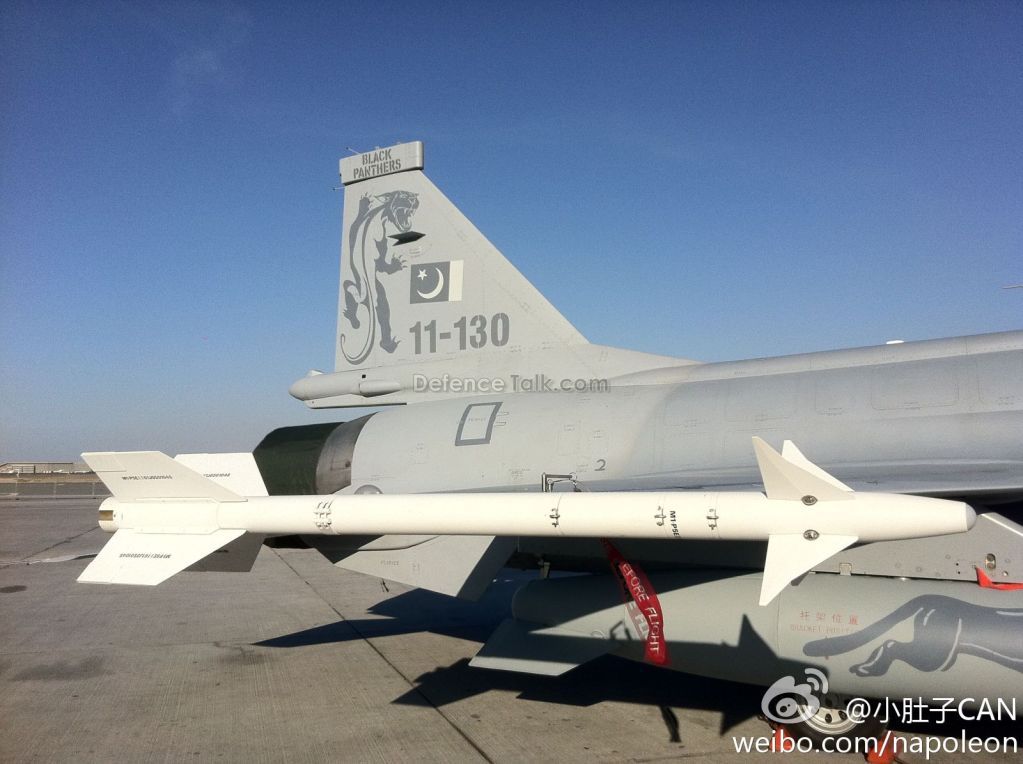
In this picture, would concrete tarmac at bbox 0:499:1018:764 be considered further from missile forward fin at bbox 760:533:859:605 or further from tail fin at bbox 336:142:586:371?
tail fin at bbox 336:142:586:371

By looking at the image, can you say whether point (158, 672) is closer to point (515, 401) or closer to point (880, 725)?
point (515, 401)

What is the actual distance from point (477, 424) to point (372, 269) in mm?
2976

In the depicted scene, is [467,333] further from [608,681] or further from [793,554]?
[793,554]

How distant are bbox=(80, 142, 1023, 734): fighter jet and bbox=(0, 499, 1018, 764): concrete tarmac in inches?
24.7

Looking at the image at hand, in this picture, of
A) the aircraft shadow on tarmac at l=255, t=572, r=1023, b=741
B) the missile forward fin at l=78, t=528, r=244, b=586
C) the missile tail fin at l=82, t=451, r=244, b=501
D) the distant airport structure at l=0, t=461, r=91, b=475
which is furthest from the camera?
the distant airport structure at l=0, t=461, r=91, b=475

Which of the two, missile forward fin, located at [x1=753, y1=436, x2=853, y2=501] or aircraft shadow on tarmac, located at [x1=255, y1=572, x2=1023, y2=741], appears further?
aircraft shadow on tarmac, located at [x1=255, y1=572, x2=1023, y2=741]

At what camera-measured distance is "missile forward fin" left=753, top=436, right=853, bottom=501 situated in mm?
4855

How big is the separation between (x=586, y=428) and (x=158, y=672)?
15.9 ft

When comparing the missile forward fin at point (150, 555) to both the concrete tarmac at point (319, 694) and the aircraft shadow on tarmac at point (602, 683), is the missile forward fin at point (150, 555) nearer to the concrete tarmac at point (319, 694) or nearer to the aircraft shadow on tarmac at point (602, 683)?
the concrete tarmac at point (319, 694)

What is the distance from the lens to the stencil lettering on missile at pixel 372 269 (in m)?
10.0

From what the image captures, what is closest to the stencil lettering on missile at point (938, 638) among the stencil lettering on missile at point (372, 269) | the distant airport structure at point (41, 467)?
the stencil lettering on missile at point (372, 269)

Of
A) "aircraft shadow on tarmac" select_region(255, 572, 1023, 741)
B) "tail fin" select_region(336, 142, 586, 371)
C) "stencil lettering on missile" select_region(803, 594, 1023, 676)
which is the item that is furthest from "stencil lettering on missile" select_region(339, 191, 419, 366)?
"stencil lettering on missile" select_region(803, 594, 1023, 676)

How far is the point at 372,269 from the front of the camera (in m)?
10.2

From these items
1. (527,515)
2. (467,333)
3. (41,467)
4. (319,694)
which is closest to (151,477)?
(319,694)
